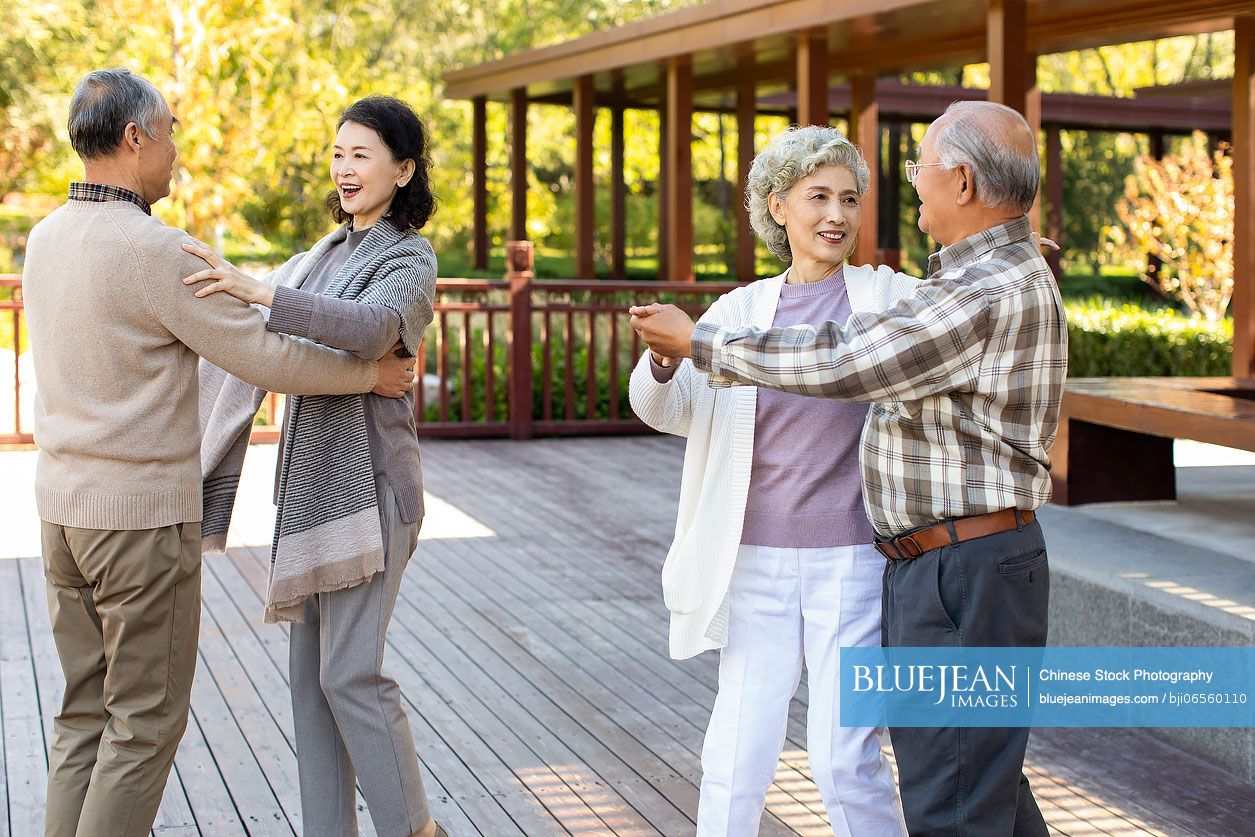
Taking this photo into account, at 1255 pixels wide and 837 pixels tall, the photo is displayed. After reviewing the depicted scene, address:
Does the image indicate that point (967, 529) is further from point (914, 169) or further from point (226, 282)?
point (226, 282)

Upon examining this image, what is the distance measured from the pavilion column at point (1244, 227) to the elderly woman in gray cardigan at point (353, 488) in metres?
5.29

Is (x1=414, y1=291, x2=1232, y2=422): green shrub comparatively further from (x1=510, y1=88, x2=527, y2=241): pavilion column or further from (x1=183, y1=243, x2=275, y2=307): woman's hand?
(x1=183, y1=243, x2=275, y2=307): woman's hand

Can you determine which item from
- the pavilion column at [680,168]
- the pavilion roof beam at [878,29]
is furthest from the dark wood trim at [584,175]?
the pavilion column at [680,168]

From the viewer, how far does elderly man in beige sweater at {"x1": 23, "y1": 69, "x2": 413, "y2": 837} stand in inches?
92.6

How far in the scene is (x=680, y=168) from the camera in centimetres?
1114

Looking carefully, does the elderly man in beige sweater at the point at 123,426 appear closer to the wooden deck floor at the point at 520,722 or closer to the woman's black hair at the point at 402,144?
the woman's black hair at the point at 402,144

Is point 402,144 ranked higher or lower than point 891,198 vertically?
lower

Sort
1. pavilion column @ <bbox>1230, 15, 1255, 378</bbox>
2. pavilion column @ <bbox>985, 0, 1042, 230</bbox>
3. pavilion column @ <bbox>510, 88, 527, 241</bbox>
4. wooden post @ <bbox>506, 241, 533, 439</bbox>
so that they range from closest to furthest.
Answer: pavilion column @ <bbox>1230, 15, 1255, 378</bbox> → pavilion column @ <bbox>985, 0, 1042, 230</bbox> → wooden post @ <bbox>506, 241, 533, 439</bbox> → pavilion column @ <bbox>510, 88, 527, 241</bbox>

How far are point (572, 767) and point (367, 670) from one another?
3.58ft

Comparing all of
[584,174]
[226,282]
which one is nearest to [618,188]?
[584,174]

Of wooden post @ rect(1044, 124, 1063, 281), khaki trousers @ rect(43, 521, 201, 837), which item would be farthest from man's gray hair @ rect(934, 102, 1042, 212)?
wooden post @ rect(1044, 124, 1063, 281)

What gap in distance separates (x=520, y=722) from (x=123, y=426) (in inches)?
71.7

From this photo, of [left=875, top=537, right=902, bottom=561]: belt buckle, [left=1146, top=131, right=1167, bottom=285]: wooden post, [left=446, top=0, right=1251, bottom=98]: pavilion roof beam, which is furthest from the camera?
[left=1146, top=131, right=1167, bottom=285]: wooden post

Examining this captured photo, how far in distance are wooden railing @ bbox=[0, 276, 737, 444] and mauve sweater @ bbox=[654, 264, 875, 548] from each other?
21.7 ft
